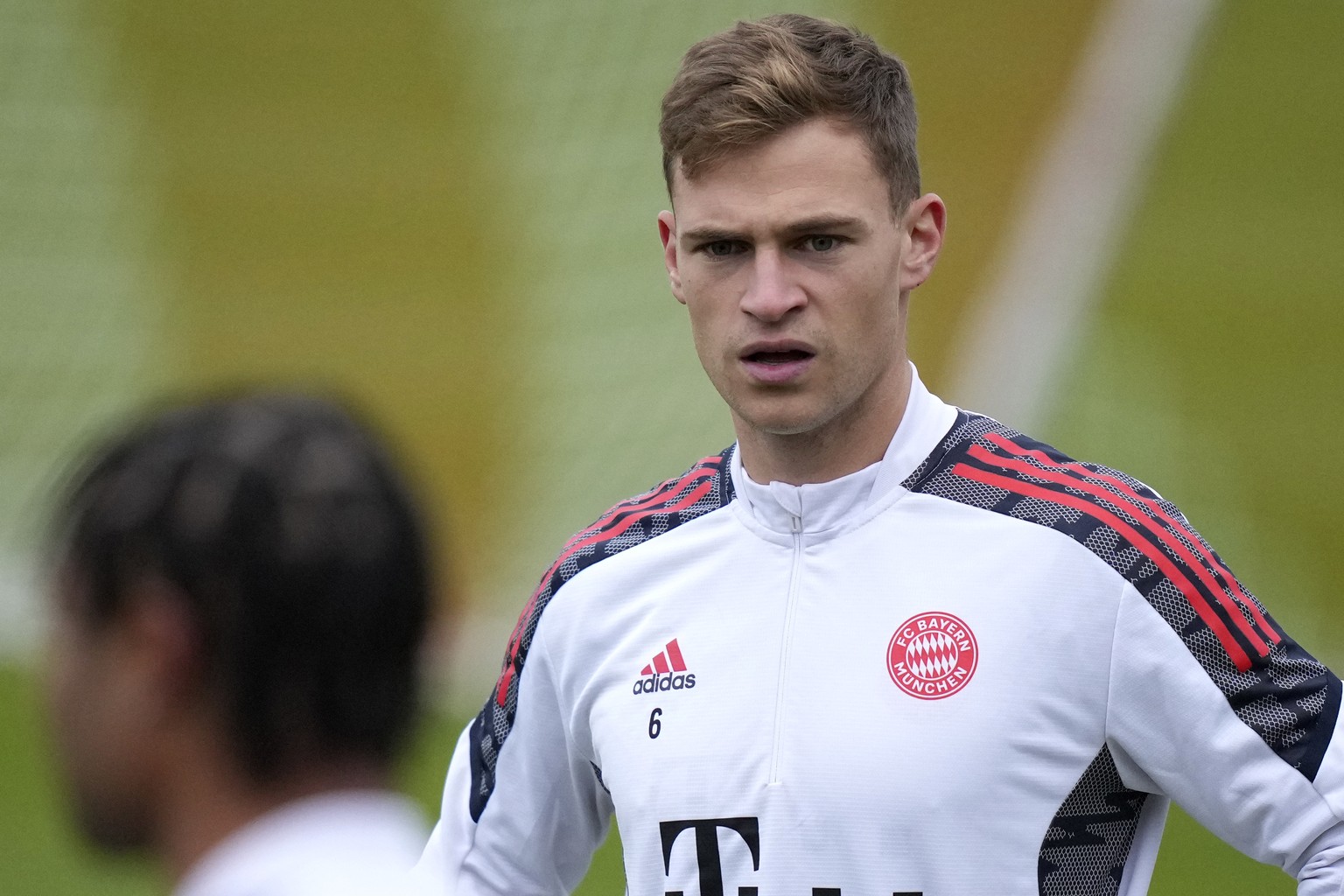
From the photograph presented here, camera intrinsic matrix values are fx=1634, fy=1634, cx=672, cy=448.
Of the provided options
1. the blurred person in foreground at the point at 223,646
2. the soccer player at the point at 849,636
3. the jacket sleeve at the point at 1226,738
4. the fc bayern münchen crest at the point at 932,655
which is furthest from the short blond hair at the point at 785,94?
the blurred person in foreground at the point at 223,646

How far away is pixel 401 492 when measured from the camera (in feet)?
4.39

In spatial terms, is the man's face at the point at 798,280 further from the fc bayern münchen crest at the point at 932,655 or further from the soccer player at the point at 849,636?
the fc bayern münchen crest at the point at 932,655

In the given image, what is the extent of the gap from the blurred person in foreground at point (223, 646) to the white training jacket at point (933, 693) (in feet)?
3.15

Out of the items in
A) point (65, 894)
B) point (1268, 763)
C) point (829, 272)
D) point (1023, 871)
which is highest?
point (829, 272)

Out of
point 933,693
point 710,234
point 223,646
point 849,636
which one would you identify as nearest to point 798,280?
point 710,234

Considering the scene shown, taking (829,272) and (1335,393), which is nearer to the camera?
(829,272)

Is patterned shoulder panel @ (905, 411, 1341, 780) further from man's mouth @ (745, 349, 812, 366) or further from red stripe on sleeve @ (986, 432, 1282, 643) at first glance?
man's mouth @ (745, 349, 812, 366)

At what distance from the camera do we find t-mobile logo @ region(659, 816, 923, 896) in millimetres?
2188

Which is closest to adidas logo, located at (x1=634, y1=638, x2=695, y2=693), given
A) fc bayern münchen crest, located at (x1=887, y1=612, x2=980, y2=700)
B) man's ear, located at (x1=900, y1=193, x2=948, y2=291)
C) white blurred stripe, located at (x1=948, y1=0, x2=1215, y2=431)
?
fc bayern münchen crest, located at (x1=887, y1=612, x2=980, y2=700)

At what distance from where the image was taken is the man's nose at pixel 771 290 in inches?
90.4

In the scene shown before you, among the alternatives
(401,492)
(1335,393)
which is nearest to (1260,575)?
(1335,393)

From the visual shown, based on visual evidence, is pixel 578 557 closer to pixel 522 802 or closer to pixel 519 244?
pixel 522 802

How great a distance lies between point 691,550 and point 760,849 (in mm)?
463

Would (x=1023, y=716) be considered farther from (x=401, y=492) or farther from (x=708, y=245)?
(x=401, y=492)
